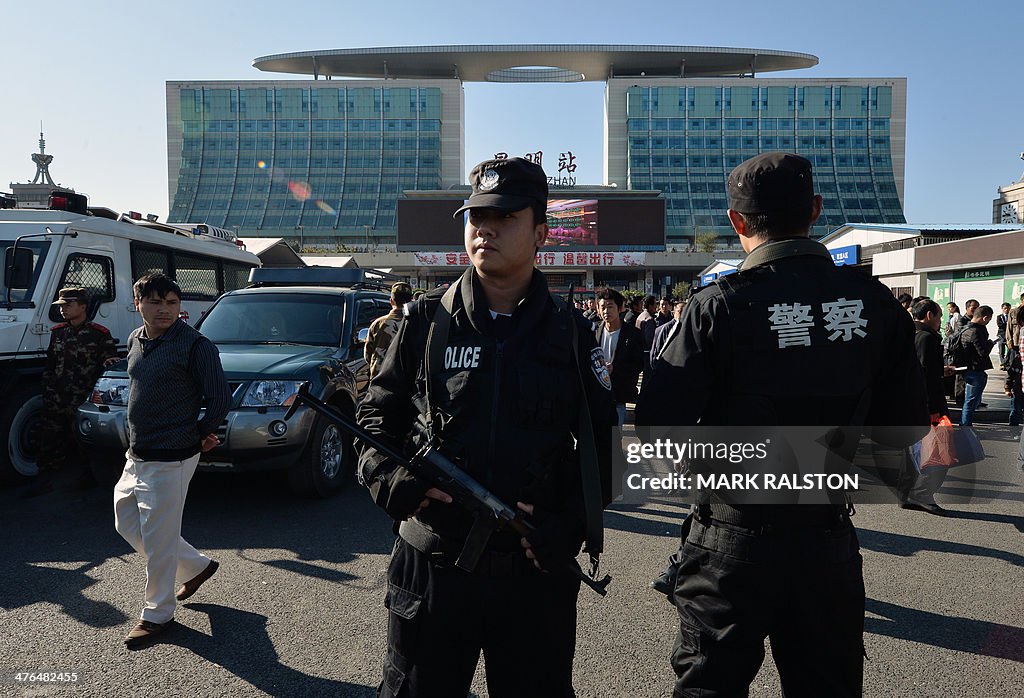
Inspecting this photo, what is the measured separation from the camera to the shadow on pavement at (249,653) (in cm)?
294

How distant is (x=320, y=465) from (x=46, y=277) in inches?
132

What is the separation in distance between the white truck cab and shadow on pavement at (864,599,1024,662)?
5.43 metres

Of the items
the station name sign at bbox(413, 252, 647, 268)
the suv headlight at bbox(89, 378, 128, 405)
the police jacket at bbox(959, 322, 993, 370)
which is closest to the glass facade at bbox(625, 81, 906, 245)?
the station name sign at bbox(413, 252, 647, 268)

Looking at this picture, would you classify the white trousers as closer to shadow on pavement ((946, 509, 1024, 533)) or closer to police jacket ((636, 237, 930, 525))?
police jacket ((636, 237, 930, 525))

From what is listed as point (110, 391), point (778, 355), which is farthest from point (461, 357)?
point (110, 391)

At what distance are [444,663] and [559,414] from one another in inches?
28.9

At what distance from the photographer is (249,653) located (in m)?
3.24

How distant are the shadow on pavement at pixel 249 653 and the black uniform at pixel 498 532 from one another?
1.25 metres

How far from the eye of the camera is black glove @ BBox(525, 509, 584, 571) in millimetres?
1832

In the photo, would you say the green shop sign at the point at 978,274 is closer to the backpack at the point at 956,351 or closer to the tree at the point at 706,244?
the backpack at the point at 956,351

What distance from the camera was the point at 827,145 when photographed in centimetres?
9362

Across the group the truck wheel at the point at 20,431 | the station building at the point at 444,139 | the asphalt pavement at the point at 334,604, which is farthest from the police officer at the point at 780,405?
the station building at the point at 444,139

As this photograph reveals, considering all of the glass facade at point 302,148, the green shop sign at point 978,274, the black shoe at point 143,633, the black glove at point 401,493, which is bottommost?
the black shoe at point 143,633

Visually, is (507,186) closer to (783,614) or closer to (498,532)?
(498,532)
